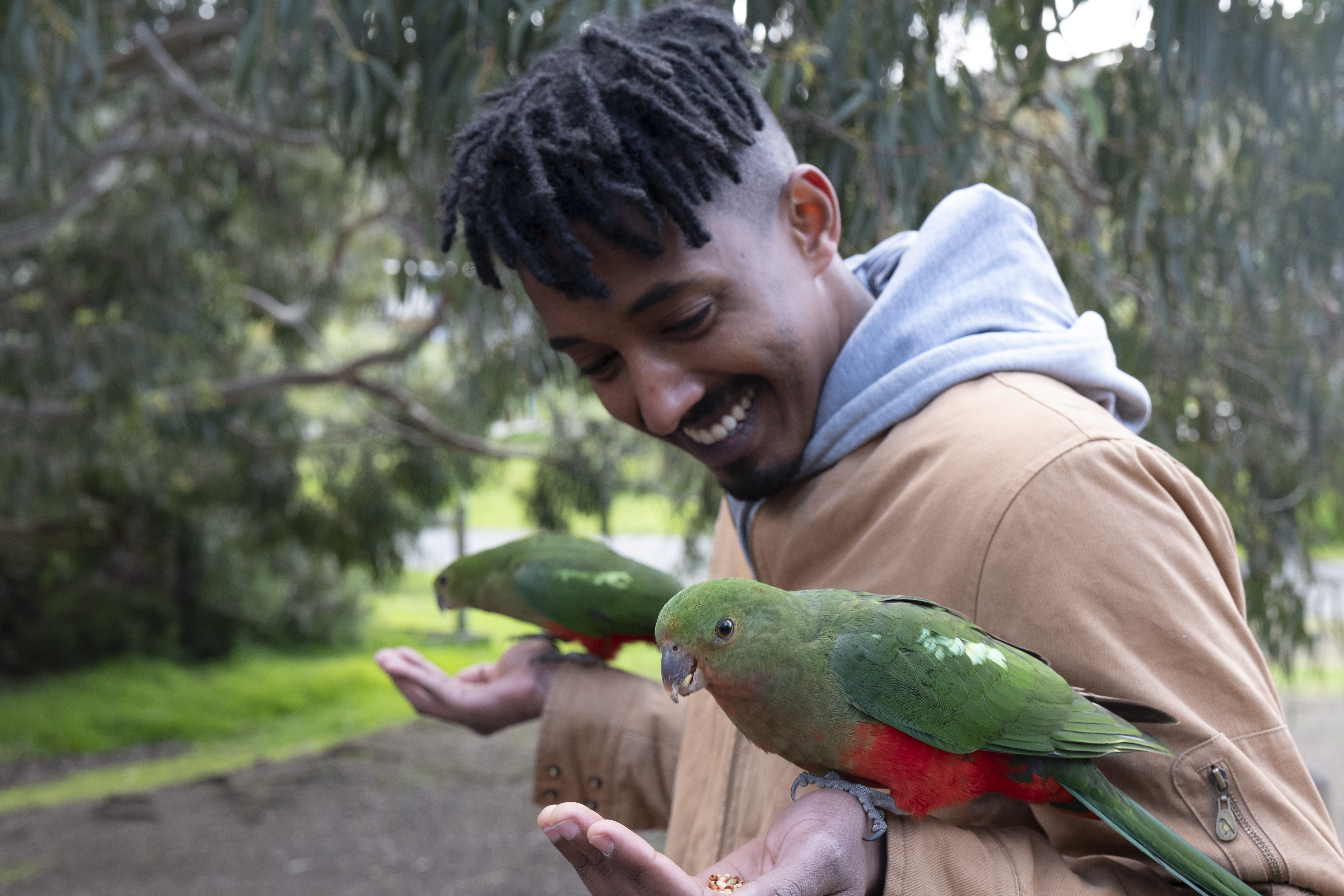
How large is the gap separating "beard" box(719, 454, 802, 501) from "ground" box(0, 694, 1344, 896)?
199 inches

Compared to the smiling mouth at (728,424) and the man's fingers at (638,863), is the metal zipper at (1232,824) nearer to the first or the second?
the man's fingers at (638,863)

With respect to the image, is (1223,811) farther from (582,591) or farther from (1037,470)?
(582,591)

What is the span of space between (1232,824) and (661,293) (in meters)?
0.83

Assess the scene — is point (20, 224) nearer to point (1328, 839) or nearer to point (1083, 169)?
point (1083, 169)

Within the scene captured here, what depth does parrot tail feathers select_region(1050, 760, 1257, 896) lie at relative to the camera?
925mm

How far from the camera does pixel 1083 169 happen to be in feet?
11.2

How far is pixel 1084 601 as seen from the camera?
3.22 feet

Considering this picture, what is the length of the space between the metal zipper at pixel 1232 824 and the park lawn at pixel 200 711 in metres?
6.35

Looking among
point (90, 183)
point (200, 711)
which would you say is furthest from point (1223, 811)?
point (200, 711)

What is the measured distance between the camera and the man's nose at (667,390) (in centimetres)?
128

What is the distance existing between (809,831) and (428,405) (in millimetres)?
7146

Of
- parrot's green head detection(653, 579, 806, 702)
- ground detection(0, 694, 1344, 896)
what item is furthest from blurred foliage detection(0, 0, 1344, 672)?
ground detection(0, 694, 1344, 896)

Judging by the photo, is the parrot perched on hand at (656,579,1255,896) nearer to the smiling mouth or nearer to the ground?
the smiling mouth

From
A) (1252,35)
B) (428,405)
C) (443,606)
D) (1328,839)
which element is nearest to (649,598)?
(443,606)
